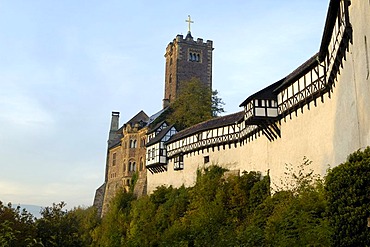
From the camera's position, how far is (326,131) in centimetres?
1936

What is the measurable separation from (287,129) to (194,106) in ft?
90.4

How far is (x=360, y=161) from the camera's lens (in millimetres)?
9852

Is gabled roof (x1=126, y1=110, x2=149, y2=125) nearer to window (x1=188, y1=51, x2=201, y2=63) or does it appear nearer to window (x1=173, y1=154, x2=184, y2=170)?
window (x1=188, y1=51, x2=201, y2=63)

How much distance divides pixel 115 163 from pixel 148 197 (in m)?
19.1

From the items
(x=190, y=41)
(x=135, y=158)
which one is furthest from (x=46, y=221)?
(x=190, y=41)

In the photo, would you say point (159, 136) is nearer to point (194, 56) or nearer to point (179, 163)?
point (179, 163)

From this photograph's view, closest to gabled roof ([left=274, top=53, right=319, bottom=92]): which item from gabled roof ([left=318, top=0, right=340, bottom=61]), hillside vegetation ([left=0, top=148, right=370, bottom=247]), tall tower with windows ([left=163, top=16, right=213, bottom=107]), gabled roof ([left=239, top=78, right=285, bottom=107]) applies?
gabled roof ([left=239, top=78, right=285, bottom=107])

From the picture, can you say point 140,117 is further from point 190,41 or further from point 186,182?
point 186,182

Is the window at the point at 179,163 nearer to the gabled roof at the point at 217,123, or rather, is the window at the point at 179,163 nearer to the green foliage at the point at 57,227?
the gabled roof at the point at 217,123

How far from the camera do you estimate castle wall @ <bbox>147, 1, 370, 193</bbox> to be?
11.9m

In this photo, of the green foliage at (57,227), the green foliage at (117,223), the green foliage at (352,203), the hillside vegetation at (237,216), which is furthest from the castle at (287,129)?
the green foliage at (57,227)

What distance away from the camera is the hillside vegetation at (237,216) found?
32.3 ft

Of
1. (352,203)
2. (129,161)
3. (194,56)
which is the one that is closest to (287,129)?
(352,203)

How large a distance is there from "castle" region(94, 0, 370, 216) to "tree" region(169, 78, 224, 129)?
98.1 inches
